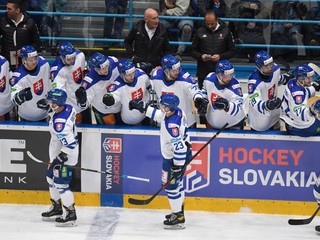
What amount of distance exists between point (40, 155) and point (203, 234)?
6.14ft

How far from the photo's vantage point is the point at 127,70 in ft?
29.9

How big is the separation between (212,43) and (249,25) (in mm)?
2186

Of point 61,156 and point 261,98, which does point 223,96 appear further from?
point 61,156

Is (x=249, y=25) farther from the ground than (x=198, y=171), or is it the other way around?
(x=249, y=25)

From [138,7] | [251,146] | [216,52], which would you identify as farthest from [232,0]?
[251,146]

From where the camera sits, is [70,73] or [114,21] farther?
[114,21]

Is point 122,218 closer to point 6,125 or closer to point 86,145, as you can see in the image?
point 86,145

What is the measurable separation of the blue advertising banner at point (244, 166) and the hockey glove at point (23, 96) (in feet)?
3.36

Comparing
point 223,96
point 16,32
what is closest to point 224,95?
point 223,96

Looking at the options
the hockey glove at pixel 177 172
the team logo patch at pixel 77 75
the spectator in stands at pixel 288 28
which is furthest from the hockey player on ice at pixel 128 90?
the spectator in stands at pixel 288 28

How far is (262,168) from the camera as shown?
9.13 meters

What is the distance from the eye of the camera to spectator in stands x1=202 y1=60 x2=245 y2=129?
29.7 feet

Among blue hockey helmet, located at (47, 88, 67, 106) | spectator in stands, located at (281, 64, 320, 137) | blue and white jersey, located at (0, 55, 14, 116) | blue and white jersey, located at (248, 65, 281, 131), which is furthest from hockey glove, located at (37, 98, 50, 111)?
spectator in stands, located at (281, 64, 320, 137)

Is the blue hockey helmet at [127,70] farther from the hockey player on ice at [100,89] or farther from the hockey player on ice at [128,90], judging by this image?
the hockey player on ice at [100,89]
